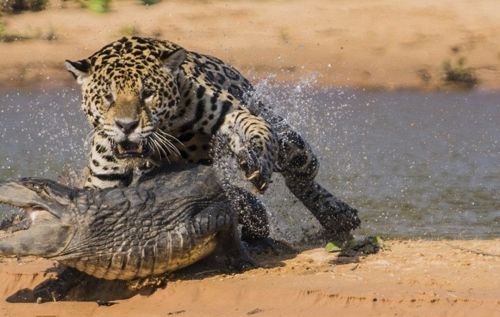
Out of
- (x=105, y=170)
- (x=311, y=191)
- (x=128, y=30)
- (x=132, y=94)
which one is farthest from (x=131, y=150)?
(x=128, y=30)

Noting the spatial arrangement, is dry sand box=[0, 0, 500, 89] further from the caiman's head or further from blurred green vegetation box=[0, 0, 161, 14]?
the caiman's head

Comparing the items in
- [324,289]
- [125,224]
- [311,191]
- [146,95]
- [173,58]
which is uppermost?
[173,58]

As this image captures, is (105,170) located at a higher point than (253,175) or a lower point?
lower

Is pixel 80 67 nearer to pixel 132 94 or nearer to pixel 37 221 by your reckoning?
pixel 132 94

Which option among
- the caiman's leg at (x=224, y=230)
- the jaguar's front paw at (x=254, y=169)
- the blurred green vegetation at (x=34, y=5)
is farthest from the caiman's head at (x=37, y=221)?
the blurred green vegetation at (x=34, y=5)

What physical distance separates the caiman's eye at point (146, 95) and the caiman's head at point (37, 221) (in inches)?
37.9

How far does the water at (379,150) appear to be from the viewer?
36.6 feet

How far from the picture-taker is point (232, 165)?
852cm

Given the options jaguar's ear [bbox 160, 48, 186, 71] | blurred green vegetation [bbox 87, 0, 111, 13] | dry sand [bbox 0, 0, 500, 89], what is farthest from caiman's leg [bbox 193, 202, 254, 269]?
blurred green vegetation [bbox 87, 0, 111, 13]

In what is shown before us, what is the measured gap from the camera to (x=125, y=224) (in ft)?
24.5

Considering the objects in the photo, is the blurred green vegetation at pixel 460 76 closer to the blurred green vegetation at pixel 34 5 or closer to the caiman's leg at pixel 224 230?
the blurred green vegetation at pixel 34 5

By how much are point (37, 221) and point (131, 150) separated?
0.88 meters

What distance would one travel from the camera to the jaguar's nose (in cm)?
786

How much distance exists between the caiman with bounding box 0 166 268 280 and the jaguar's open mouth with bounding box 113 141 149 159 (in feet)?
0.57
